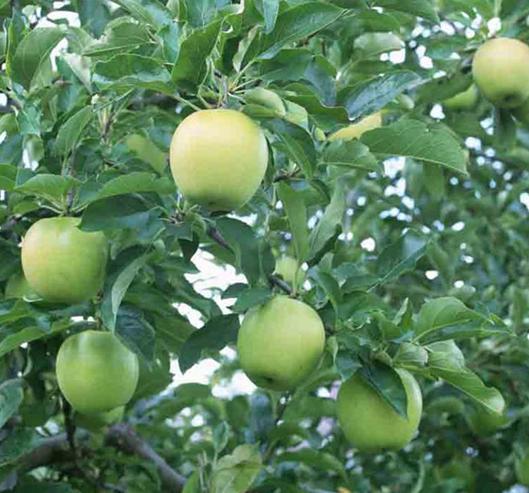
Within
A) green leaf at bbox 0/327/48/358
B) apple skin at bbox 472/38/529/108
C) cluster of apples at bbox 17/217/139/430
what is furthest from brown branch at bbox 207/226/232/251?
apple skin at bbox 472/38/529/108

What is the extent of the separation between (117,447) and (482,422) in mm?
1063

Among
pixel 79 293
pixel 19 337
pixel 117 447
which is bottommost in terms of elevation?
pixel 117 447

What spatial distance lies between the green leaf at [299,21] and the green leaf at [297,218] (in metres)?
0.31

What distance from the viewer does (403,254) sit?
5.86 feet

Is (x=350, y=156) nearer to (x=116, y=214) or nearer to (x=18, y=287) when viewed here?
(x=116, y=214)

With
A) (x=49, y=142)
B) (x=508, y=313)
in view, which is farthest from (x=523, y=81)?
(x=49, y=142)

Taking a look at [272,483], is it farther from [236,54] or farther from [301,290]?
[236,54]

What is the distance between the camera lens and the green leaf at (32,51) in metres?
1.69

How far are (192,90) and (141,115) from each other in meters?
0.50

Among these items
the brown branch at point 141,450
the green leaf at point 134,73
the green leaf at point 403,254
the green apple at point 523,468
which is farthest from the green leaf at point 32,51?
the green apple at point 523,468

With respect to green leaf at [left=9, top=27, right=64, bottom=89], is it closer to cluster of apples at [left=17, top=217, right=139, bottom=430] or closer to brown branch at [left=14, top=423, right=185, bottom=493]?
cluster of apples at [left=17, top=217, right=139, bottom=430]

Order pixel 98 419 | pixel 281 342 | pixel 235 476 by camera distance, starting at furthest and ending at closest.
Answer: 1. pixel 98 419
2. pixel 235 476
3. pixel 281 342

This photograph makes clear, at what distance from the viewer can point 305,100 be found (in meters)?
1.52

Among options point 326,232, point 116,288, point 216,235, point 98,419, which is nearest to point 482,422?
point 98,419
